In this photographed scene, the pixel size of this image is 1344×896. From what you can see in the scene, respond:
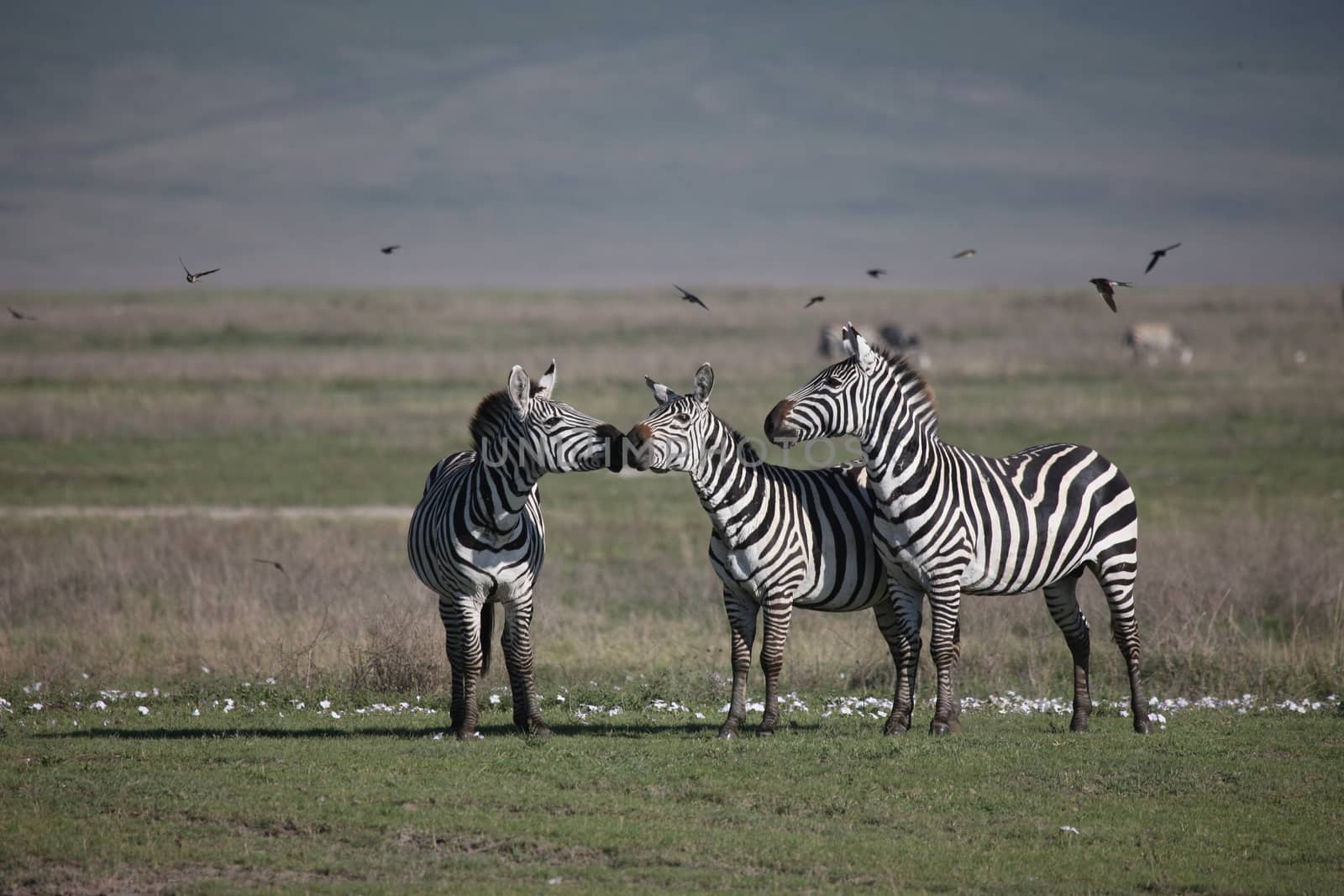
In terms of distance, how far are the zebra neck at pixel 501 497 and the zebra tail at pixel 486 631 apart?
153cm

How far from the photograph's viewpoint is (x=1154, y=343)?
162 feet

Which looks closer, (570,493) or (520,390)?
(520,390)

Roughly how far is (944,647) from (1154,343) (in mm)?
42648

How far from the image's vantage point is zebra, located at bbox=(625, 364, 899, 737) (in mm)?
9680

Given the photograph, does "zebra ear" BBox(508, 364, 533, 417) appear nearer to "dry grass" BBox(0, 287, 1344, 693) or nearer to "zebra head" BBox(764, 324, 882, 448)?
"zebra head" BBox(764, 324, 882, 448)

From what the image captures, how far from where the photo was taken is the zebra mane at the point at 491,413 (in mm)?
10039

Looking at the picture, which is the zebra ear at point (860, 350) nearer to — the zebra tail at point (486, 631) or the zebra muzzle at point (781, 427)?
the zebra muzzle at point (781, 427)

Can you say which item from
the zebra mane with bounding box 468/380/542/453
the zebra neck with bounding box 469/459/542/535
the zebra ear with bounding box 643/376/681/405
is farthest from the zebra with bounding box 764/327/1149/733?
the zebra mane with bounding box 468/380/542/453

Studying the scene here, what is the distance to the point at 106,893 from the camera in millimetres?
6980

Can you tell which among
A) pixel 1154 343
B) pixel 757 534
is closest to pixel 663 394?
pixel 757 534

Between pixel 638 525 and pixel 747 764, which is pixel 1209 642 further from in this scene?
pixel 638 525

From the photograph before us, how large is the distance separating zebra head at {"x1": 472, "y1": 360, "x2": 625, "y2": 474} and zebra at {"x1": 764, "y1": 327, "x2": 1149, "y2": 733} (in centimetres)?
117

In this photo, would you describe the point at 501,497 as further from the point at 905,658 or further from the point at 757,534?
the point at 905,658

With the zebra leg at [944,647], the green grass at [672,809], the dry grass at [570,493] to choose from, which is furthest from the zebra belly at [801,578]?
the dry grass at [570,493]
